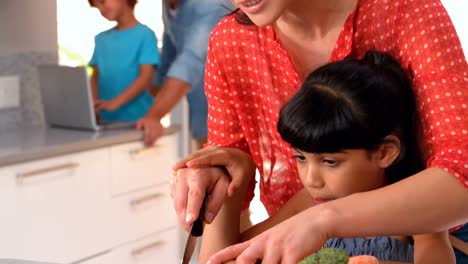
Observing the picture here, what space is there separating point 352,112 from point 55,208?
60.3 inches

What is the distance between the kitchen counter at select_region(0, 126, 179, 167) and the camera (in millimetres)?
2318

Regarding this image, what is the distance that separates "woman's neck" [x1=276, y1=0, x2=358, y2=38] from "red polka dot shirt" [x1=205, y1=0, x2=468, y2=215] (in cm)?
3

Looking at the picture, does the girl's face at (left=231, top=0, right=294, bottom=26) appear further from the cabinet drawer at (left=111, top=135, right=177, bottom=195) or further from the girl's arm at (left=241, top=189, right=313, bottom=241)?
the cabinet drawer at (left=111, top=135, right=177, bottom=195)

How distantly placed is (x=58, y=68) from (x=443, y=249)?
1890 millimetres

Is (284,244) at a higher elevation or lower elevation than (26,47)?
higher

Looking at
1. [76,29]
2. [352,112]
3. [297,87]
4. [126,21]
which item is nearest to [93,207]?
[126,21]

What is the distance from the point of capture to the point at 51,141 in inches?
98.6

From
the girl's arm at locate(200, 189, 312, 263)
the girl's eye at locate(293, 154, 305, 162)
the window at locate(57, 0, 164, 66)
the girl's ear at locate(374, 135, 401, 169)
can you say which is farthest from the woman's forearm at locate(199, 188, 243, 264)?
the window at locate(57, 0, 164, 66)

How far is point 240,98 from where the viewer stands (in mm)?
1305

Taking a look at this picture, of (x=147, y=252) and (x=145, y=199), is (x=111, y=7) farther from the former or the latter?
(x=147, y=252)

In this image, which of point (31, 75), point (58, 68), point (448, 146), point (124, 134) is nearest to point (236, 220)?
point (448, 146)

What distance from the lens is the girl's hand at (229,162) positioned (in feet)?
3.60

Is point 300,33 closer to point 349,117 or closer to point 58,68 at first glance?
point 349,117

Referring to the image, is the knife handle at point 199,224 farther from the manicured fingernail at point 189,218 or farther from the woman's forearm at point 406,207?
the woman's forearm at point 406,207
